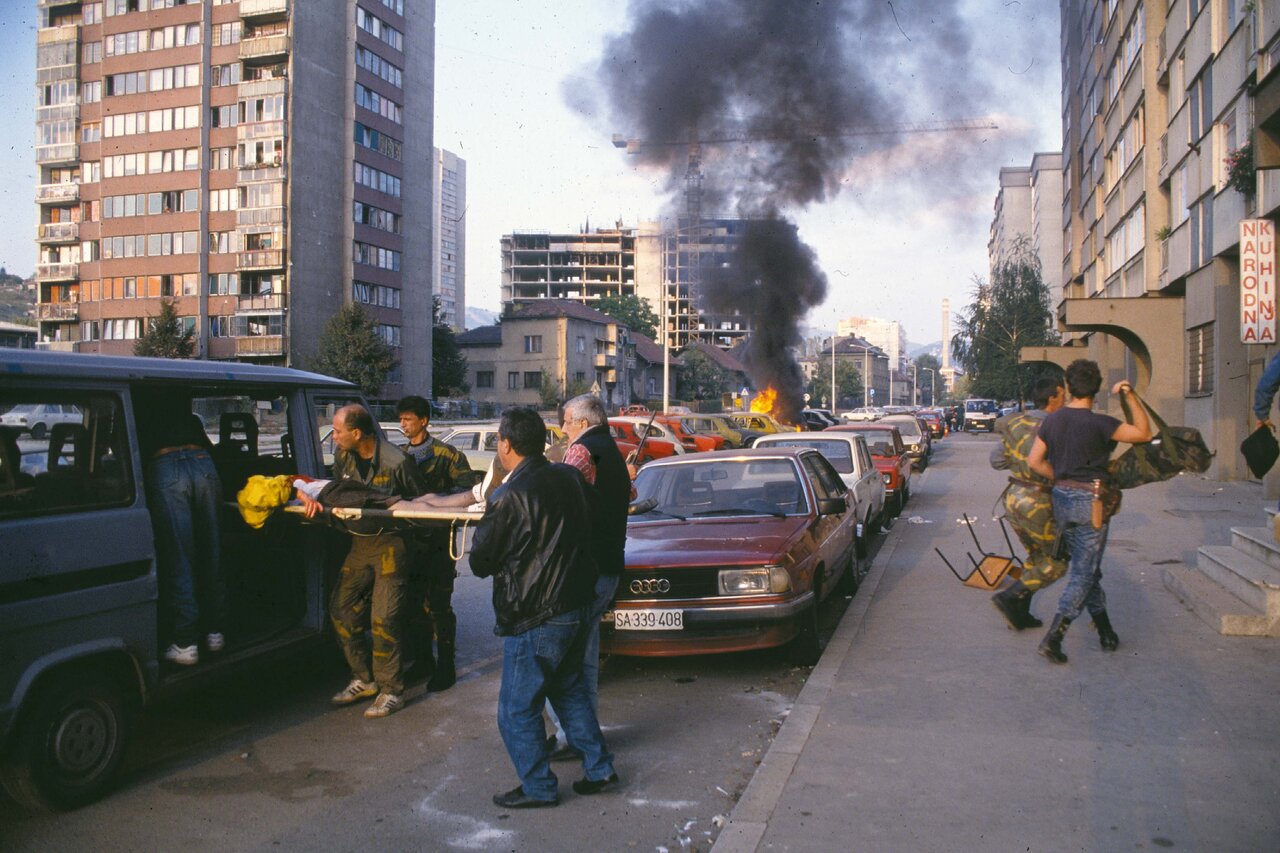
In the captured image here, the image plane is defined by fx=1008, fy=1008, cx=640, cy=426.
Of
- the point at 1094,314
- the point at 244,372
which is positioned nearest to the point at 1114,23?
the point at 1094,314

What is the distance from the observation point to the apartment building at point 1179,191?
56.2 feet

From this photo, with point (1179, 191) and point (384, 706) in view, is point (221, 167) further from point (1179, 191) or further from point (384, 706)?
point (384, 706)

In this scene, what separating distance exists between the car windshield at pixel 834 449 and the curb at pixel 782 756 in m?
4.99

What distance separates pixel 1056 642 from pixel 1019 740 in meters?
1.53

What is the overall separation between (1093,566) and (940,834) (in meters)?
2.89

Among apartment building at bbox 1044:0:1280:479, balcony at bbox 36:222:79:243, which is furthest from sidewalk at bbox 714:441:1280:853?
balcony at bbox 36:222:79:243

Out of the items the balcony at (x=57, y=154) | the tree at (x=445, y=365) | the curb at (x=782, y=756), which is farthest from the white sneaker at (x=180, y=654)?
the balcony at (x=57, y=154)

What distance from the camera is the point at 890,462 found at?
54.5 feet

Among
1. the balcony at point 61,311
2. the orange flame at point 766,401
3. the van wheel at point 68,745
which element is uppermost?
the balcony at point 61,311

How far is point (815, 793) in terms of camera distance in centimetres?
434

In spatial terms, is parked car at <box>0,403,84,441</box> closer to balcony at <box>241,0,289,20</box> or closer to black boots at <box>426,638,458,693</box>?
black boots at <box>426,638,458,693</box>

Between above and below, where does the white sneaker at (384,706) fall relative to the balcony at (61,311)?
below

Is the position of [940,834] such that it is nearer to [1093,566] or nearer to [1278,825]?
[1278,825]

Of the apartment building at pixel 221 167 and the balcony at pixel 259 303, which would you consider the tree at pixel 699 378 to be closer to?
the apartment building at pixel 221 167
